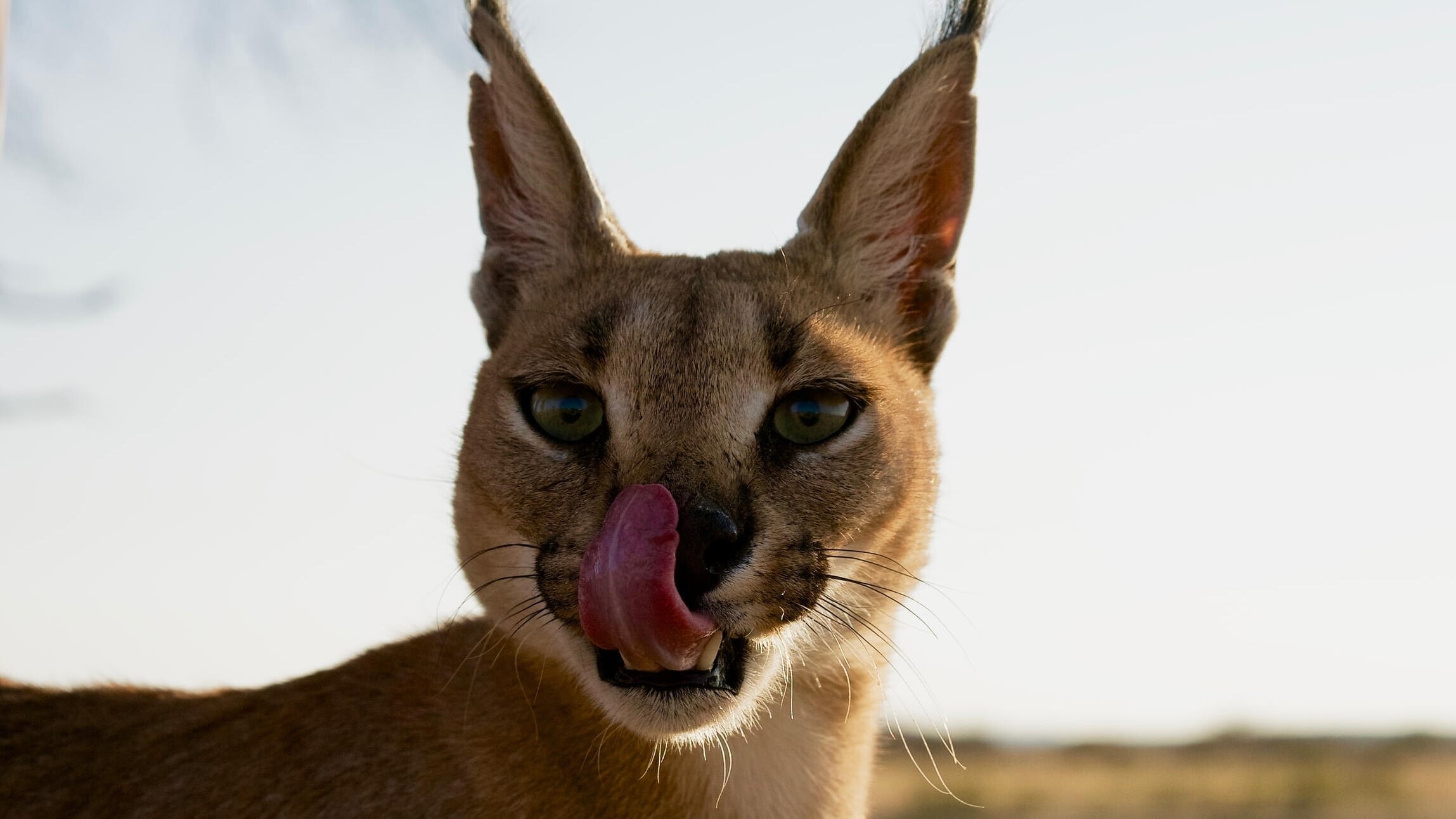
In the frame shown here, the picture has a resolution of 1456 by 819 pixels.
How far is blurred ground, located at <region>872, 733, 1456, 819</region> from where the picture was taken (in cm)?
1505

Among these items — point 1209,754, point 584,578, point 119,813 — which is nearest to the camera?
point 584,578

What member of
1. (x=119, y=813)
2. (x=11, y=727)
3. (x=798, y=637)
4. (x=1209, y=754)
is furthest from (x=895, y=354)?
(x=1209, y=754)

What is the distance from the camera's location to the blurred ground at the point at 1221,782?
15.1 meters

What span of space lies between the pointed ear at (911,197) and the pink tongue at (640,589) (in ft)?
7.15

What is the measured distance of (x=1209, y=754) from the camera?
19.2 metres

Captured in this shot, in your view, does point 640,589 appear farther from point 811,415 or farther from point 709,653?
point 811,415

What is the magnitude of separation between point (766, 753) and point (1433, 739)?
18.6m

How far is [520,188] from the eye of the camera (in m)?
6.20

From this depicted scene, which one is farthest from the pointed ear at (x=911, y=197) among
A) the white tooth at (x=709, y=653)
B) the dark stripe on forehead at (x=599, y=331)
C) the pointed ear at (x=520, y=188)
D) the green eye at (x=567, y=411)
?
the white tooth at (x=709, y=653)

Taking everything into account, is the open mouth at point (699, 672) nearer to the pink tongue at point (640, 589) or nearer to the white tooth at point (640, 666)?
the white tooth at point (640, 666)

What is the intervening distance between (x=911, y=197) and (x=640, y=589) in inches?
106

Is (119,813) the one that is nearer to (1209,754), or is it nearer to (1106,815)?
(1106,815)

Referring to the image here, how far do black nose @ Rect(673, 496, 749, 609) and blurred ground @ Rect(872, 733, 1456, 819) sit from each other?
31.1ft

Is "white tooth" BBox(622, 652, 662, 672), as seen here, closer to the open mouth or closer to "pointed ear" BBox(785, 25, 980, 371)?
the open mouth
